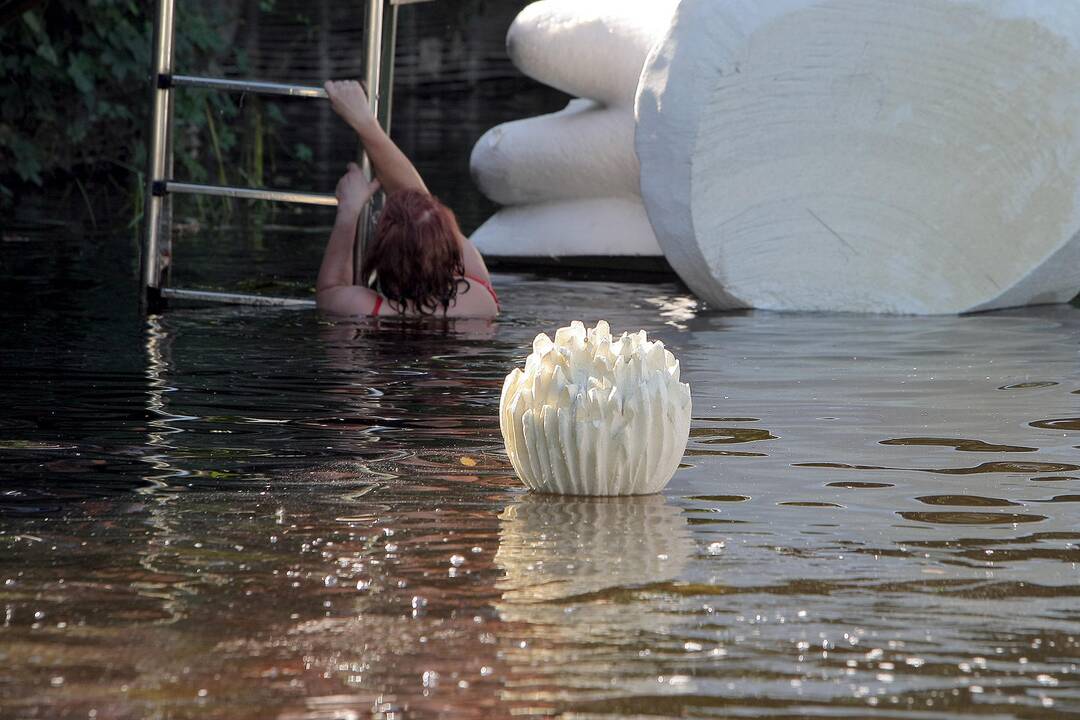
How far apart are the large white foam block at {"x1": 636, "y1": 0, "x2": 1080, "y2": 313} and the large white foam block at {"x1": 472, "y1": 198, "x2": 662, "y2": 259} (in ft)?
5.56

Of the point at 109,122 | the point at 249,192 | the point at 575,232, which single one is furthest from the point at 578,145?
the point at 109,122

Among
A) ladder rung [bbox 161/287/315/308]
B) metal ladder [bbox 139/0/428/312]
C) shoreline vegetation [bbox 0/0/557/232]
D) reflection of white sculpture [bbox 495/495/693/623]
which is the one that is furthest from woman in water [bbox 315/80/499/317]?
shoreline vegetation [bbox 0/0/557/232]

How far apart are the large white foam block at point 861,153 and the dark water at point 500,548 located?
1.44 metres

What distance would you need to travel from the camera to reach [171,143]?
22.9ft

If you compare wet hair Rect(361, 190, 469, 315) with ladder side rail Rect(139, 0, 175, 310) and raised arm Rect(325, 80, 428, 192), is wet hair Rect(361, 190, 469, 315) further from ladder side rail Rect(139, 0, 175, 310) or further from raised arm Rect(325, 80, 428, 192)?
ladder side rail Rect(139, 0, 175, 310)

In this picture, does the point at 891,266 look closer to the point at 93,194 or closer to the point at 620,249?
the point at 620,249

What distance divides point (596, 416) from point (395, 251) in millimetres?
2875

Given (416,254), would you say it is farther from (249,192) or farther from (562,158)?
(562,158)

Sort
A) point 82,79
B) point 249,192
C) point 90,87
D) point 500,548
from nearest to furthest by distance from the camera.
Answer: point 500,548
point 249,192
point 82,79
point 90,87

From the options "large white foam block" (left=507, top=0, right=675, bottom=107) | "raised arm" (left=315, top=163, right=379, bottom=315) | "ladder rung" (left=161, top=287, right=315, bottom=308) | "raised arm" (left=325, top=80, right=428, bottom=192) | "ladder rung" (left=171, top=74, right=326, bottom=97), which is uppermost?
"large white foam block" (left=507, top=0, right=675, bottom=107)

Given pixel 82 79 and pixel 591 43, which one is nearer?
pixel 591 43

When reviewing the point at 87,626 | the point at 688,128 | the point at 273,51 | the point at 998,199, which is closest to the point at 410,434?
the point at 87,626

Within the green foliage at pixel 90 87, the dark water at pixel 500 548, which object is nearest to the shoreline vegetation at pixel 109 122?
the green foliage at pixel 90 87

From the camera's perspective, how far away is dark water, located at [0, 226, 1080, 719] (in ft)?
7.75
